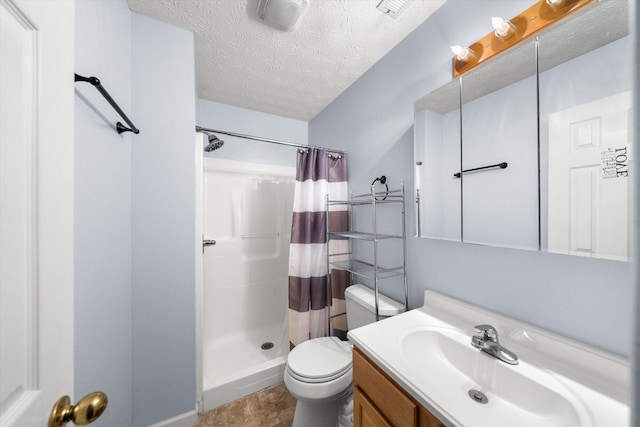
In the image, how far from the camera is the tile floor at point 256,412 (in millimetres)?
1418

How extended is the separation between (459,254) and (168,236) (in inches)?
59.8

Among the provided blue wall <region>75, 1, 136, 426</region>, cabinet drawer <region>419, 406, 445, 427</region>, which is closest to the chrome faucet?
cabinet drawer <region>419, 406, 445, 427</region>

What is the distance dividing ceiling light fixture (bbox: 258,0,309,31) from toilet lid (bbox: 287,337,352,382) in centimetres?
180

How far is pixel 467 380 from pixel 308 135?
2.33 meters

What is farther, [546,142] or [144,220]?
[144,220]

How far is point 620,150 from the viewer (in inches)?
26.4

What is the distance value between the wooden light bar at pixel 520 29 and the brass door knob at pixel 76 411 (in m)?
1.56

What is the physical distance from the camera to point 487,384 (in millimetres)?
813

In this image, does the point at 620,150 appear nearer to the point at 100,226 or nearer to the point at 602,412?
the point at 602,412

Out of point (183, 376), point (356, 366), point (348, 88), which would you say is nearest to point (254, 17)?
point (348, 88)

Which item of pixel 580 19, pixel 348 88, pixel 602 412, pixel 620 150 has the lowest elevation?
pixel 602 412

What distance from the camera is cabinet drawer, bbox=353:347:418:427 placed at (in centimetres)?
73

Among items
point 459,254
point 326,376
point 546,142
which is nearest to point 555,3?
point 546,142

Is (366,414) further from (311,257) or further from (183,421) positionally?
(183,421)
